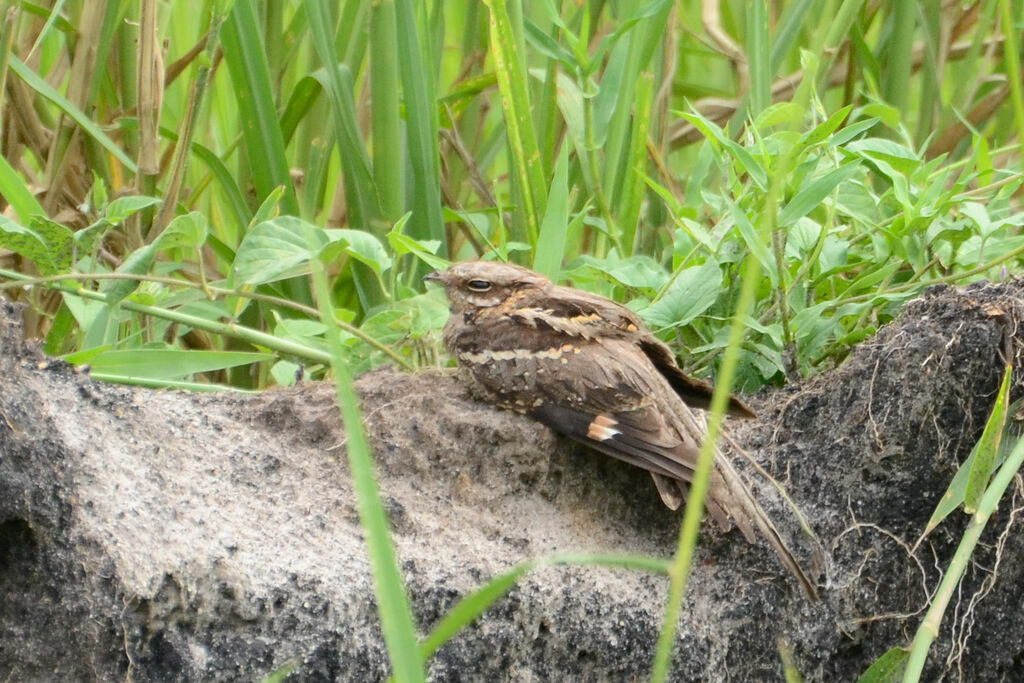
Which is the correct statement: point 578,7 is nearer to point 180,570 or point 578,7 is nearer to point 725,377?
point 180,570

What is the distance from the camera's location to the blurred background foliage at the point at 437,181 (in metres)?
2.65

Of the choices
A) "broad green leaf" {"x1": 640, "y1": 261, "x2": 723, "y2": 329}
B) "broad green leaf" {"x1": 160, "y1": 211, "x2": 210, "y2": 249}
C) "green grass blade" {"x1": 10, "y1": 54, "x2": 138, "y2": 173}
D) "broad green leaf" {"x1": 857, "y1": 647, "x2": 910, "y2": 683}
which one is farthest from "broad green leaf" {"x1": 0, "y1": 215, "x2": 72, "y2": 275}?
"broad green leaf" {"x1": 857, "y1": 647, "x2": 910, "y2": 683}

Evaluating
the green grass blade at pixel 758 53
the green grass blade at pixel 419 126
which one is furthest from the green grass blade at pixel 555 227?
the green grass blade at pixel 758 53

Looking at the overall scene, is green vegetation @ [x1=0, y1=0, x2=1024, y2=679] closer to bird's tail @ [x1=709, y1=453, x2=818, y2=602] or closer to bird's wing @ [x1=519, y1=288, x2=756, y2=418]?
bird's wing @ [x1=519, y1=288, x2=756, y2=418]

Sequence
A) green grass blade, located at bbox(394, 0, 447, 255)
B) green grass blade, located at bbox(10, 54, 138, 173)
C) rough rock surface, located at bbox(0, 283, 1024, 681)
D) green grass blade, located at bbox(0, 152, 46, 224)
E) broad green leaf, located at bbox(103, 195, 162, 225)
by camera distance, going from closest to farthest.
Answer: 1. rough rock surface, located at bbox(0, 283, 1024, 681)
2. broad green leaf, located at bbox(103, 195, 162, 225)
3. green grass blade, located at bbox(0, 152, 46, 224)
4. green grass blade, located at bbox(10, 54, 138, 173)
5. green grass blade, located at bbox(394, 0, 447, 255)

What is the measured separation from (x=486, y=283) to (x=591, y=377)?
445 millimetres

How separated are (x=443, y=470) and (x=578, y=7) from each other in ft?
7.03

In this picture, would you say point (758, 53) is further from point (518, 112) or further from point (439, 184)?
point (439, 184)

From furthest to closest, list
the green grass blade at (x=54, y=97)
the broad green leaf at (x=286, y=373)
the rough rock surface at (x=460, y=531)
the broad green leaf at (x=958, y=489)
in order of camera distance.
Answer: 1. the green grass blade at (x=54, y=97)
2. the broad green leaf at (x=286, y=373)
3. the broad green leaf at (x=958, y=489)
4. the rough rock surface at (x=460, y=531)

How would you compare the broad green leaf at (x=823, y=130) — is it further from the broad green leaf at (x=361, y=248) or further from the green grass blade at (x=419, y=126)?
the green grass blade at (x=419, y=126)

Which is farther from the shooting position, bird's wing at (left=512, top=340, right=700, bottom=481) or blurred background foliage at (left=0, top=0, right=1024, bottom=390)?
blurred background foliage at (left=0, top=0, right=1024, bottom=390)

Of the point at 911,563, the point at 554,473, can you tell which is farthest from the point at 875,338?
the point at 554,473

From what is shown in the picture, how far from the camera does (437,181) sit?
135 inches

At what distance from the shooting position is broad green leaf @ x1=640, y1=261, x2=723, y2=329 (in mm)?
2727
